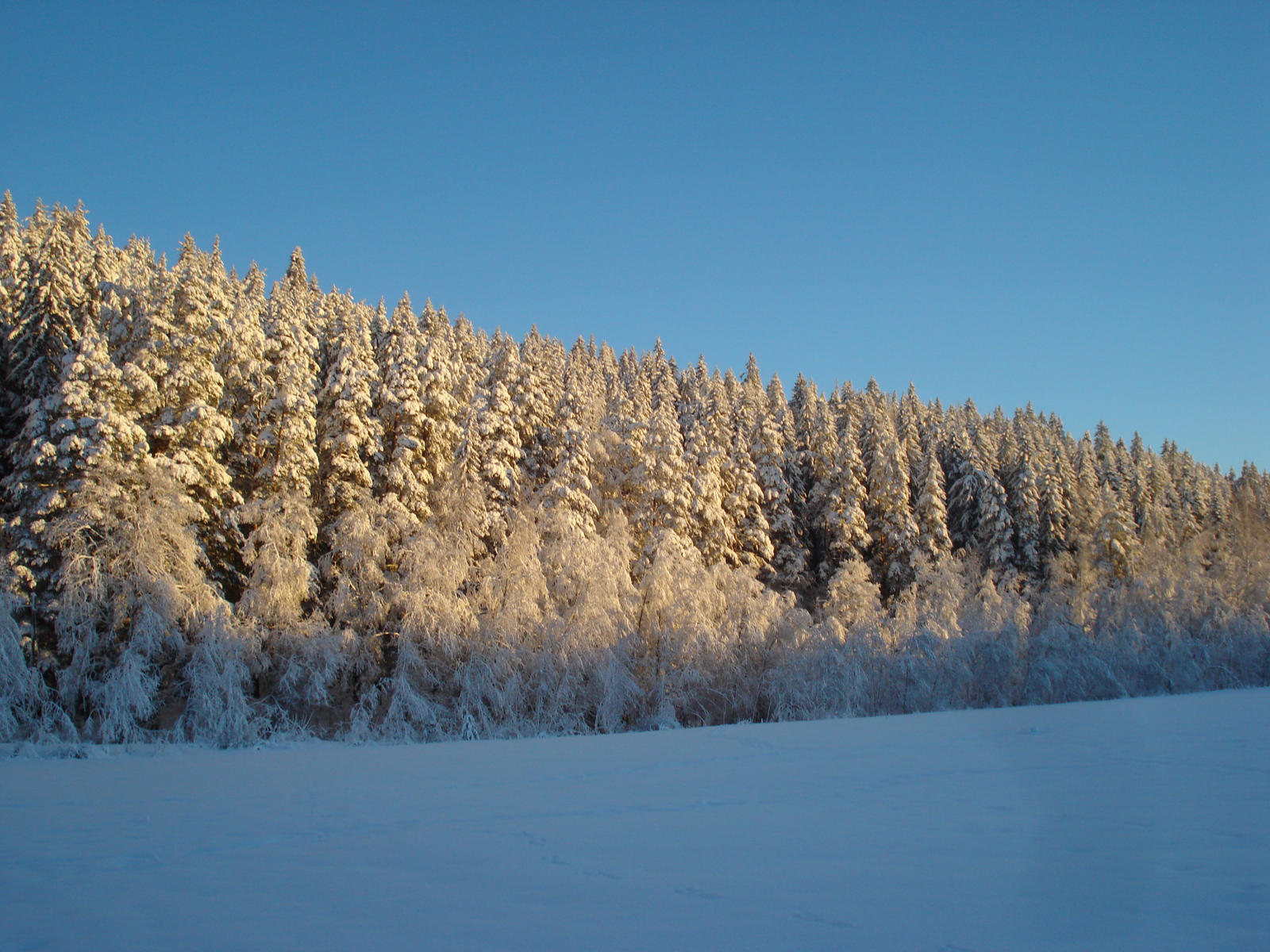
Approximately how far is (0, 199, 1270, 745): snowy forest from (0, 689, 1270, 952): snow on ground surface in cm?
886

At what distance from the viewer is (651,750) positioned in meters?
11.9

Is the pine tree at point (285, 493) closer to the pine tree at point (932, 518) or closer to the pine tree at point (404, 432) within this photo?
the pine tree at point (404, 432)

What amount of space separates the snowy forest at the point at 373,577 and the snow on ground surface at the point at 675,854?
29.1 ft

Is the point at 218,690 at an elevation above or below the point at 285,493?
below

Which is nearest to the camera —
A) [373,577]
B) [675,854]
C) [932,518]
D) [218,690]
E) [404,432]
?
[675,854]

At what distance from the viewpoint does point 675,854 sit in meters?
5.29

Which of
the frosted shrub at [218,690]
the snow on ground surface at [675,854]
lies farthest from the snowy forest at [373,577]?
the snow on ground surface at [675,854]

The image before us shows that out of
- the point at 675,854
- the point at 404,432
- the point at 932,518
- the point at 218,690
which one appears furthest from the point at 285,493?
Result: the point at 932,518

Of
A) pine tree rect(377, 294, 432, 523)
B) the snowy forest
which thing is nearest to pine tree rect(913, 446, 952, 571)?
the snowy forest

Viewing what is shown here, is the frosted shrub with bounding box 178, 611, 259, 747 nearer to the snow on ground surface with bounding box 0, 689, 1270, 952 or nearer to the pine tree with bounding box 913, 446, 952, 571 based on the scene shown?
the snow on ground surface with bounding box 0, 689, 1270, 952

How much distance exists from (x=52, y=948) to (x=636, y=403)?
118 ft

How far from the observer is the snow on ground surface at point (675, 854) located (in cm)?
377

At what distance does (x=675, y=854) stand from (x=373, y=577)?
18.6 m

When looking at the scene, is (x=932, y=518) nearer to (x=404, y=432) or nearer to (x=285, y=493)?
(x=404, y=432)
